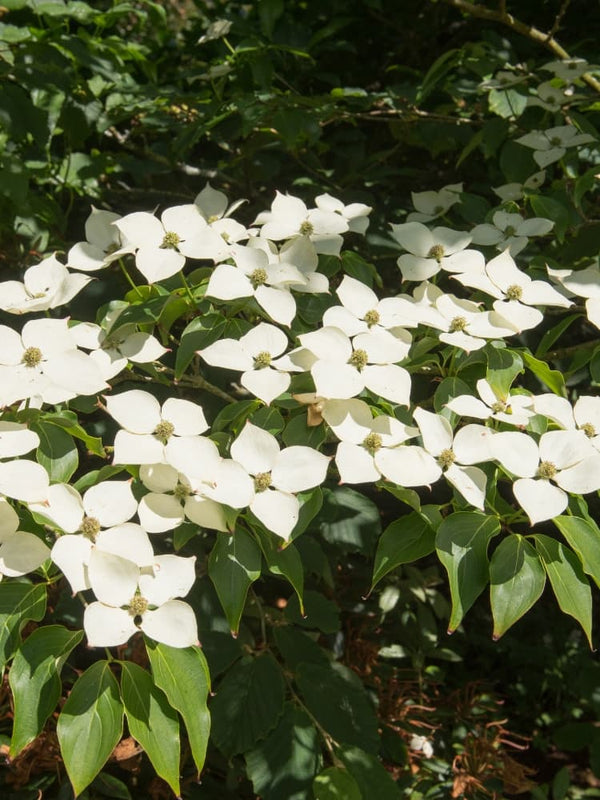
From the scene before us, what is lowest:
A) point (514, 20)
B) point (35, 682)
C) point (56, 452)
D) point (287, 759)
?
point (287, 759)

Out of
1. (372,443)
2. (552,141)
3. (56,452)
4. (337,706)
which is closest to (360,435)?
(372,443)

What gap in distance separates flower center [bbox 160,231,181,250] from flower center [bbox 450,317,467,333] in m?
0.37

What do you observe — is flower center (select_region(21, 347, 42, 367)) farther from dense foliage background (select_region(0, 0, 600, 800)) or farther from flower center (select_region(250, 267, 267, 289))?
dense foliage background (select_region(0, 0, 600, 800))

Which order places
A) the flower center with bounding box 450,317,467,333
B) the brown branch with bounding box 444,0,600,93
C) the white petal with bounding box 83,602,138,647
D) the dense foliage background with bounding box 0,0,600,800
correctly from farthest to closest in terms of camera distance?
the brown branch with bounding box 444,0,600,93 → the dense foliage background with bounding box 0,0,600,800 → the flower center with bounding box 450,317,467,333 → the white petal with bounding box 83,602,138,647

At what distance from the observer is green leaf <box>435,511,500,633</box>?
2.76 feet

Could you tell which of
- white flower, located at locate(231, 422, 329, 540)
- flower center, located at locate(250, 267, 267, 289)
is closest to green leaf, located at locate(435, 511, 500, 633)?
white flower, located at locate(231, 422, 329, 540)

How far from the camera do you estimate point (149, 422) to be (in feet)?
2.95

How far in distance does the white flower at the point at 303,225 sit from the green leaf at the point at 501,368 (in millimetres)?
279

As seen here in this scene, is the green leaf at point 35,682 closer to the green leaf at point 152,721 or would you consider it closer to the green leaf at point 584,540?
the green leaf at point 152,721

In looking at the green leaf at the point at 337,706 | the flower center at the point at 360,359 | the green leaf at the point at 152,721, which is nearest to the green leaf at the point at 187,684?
the green leaf at the point at 152,721

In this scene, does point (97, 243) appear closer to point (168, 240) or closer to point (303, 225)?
point (168, 240)

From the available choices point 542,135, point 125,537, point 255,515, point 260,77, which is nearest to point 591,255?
point 542,135

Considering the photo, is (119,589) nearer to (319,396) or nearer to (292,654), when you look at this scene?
(319,396)

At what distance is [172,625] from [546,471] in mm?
421
